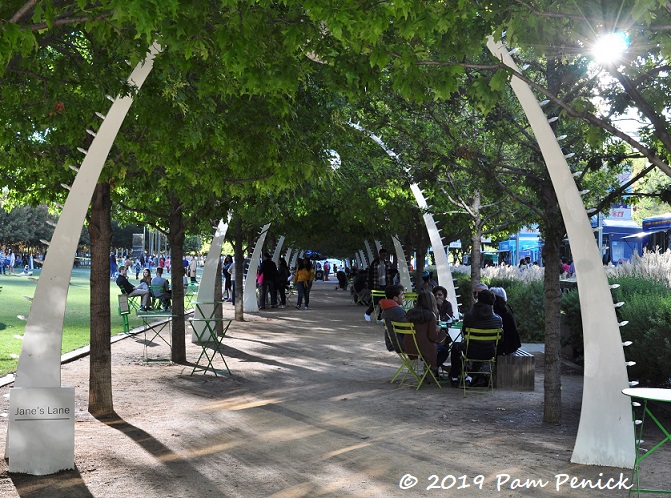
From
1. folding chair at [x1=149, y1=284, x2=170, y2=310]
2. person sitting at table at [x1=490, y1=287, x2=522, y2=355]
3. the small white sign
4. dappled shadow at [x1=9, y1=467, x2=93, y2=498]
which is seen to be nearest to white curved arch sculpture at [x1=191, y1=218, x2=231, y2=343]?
folding chair at [x1=149, y1=284, x2=170, y2=310]

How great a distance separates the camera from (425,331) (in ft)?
40.5

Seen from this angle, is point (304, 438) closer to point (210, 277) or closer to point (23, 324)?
point (210, 277)

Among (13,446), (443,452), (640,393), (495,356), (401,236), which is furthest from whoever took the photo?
(401,236)

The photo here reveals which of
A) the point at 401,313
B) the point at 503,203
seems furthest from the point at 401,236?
the point at 401,313

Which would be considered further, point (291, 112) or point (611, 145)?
point (611, 145)

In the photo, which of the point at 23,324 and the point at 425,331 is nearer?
the point at 425,331

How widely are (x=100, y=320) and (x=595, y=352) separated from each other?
5195 mm

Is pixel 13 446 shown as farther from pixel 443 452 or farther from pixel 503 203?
pixel 503 203

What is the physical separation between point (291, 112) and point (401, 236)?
2359 cm

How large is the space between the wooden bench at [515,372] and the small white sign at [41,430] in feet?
22.1

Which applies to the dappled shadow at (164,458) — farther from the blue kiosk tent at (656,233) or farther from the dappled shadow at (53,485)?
the blue kiosk tent at (656,233)

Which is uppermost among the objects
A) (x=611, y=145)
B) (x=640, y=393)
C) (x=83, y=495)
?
(x=611, y=145)

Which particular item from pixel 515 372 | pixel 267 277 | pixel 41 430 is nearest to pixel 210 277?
pixel 515 372

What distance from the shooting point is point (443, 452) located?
8.20 m
